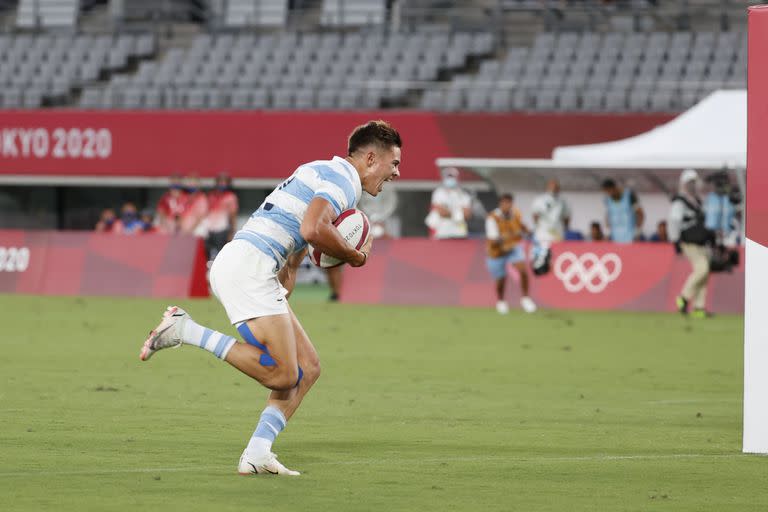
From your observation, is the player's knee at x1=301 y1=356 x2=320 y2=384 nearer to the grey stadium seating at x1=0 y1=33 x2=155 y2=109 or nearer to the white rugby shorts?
the white rugby shorts

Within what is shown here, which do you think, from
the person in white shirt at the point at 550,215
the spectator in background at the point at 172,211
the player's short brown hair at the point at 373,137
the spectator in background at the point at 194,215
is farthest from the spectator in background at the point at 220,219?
the player's short brown hair at the point at 373,137

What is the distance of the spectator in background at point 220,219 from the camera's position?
30672 mm

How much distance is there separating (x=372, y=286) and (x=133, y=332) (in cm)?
831

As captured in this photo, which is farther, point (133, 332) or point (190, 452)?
point (133, 332)

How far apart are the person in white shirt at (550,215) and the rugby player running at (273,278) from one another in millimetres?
18704

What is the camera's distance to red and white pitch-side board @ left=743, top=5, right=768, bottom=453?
31.8ft

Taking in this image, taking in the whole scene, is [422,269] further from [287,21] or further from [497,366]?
[287,21]

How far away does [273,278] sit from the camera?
8.86 m

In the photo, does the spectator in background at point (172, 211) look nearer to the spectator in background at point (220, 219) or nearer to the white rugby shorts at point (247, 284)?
the spectator in background at point (220, 219)

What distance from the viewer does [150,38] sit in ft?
139

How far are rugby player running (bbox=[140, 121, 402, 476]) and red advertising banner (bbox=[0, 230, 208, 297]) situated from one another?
63.8 feet

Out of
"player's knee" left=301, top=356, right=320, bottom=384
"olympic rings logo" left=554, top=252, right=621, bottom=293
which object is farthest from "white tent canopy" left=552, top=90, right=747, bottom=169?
"player's knee" left=301, top=356, right=320, bottom=384

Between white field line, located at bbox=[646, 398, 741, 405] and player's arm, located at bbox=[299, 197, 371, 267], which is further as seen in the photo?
white field line, located at bbox=[646, 398, 741, 405]

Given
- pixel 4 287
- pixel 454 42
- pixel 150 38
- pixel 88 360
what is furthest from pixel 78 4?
pixel 88 360
